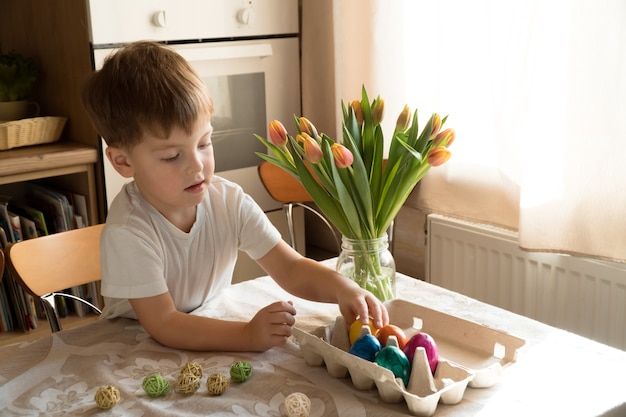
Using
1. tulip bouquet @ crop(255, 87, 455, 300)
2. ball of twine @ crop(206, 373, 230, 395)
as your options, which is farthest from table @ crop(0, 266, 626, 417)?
tulip bouquet @ crop(255, 87, 455, 300)

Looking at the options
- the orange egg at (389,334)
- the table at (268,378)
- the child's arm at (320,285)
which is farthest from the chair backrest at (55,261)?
the orange egg at (389,334)

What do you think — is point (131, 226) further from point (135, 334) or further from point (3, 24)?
point (3, 24)

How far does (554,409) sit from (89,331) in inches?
28.1

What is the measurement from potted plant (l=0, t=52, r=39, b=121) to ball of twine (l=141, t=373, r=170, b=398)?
162 centimetres

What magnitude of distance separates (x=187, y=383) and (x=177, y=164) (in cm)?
37

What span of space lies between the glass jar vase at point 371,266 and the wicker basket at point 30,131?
1.35m

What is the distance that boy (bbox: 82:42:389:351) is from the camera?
111 centimetres

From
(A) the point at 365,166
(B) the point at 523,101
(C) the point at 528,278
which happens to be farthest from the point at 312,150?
(C) the point at 528,278

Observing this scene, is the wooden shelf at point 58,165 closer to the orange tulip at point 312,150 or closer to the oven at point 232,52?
the oven at point 232,52

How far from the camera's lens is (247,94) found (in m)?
2.50

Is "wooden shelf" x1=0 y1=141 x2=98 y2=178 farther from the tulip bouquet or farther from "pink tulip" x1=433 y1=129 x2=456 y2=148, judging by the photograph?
"pink tulip" x1=433 y1=129 x2=456 y2=148

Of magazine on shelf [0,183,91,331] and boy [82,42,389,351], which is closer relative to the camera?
boy [82,42,389,351]

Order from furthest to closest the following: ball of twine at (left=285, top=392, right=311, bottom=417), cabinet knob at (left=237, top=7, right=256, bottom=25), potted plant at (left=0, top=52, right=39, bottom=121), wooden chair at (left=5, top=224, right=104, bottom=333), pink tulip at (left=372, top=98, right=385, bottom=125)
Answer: cabinet knob at (left=237, top=7, right=256, bottom=25)
potted plant at (left=0, top=52, right=39, bottom=121)
wooden chair at (left=5, top=224, right=104, bottom=333)
pink tulip at (left=372, top=98, right=385, bottom=125)
ball of twine at (left=285, top=392, right=311, bottom=417)

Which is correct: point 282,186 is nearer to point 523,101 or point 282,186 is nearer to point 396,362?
point 523,101
